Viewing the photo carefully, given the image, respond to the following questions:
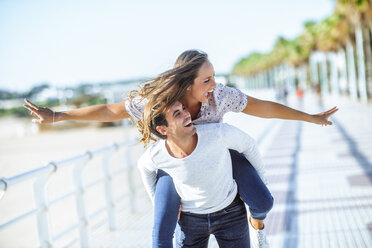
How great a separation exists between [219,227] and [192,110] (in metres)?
0.60

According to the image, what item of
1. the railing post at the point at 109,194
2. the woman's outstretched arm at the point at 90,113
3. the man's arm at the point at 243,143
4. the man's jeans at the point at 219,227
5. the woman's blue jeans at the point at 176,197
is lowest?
the railing post at the point at 109,194

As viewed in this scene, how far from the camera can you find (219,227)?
2.27m

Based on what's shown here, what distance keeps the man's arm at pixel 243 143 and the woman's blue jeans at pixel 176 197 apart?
0.04 metres

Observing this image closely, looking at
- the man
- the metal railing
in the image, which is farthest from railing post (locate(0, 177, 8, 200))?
the man

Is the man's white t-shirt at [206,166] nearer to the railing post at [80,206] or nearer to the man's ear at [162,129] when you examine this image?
the man's ear at [162,129]

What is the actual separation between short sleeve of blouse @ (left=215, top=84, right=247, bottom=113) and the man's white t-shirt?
152 mm

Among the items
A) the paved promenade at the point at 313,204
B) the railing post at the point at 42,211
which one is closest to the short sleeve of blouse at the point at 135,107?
the railing post at the point at 42,211

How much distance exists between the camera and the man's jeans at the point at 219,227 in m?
2.25

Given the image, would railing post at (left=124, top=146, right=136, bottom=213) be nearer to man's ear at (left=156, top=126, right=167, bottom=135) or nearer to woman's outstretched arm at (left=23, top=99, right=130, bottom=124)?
woman's outstretched arm at (left=23, top=99, right=130, bottom=124)

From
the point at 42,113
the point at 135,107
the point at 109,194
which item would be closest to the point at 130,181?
the point at 109,194

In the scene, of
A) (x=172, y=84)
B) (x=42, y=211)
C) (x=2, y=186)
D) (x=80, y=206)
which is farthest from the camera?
(x=80, y=206)

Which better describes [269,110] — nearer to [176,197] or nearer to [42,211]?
[176,197]

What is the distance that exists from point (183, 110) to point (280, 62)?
8576cm

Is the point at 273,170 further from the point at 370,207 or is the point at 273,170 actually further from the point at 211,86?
the point at 211,86
